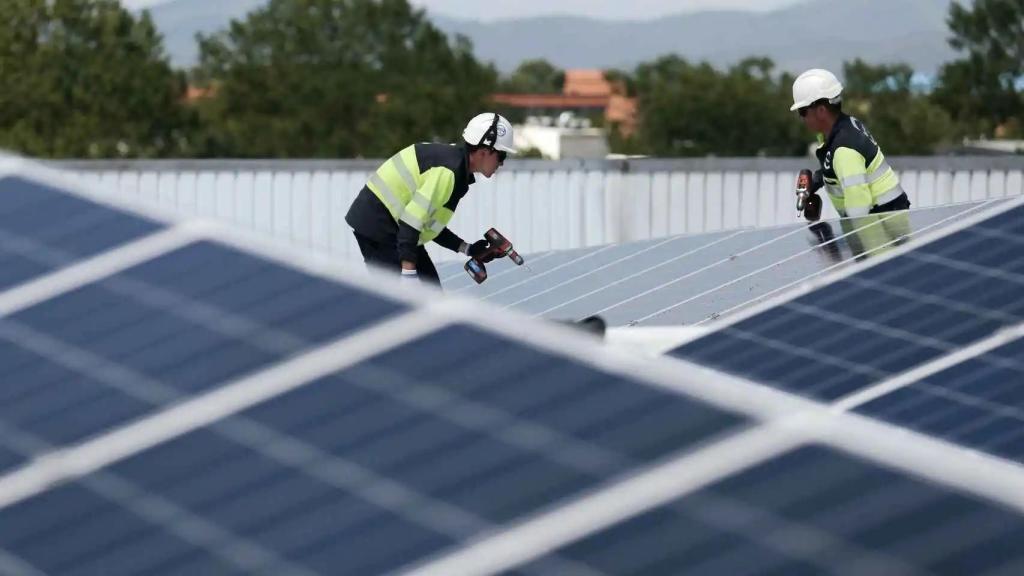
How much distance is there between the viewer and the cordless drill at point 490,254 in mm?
12914

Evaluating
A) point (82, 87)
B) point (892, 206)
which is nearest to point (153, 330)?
point (892, 206)

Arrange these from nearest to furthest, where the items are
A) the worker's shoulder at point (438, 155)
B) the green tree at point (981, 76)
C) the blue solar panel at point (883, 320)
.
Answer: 1. the blue solar panel at point (883, 320)
2. the worker's shoulder at point (438, 155)
3. the green tree at point (981, 76)

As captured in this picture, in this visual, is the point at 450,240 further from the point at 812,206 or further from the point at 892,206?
the point at 892,206

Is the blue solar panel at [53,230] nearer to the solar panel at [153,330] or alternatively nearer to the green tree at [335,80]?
the solar panel at [153,330]

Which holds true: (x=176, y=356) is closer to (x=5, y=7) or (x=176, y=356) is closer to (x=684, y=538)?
(x=684, y=538)

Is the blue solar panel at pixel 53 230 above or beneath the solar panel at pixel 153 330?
above

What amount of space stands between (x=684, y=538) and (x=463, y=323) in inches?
41.5

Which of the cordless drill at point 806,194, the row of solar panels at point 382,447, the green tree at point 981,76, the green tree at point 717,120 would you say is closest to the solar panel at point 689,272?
the cordless drill at point 806,194

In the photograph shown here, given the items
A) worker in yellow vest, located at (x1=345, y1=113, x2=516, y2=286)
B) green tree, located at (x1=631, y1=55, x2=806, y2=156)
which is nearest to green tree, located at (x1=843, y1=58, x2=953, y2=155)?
green tree, located at (x1=631, y1=55, x2=806, y2=156)

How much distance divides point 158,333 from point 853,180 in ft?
27.5

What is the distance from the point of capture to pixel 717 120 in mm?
148125

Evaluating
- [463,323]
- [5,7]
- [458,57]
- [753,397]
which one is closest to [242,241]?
[463,323]

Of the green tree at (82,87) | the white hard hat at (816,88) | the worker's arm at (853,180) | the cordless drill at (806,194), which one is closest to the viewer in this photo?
the worker's arm at (853,180)

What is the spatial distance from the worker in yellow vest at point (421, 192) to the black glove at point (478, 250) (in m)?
0.02
